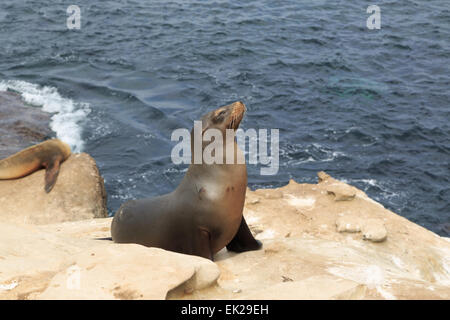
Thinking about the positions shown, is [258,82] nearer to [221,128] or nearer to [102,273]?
[221,128]

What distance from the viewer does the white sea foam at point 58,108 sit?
564 inches

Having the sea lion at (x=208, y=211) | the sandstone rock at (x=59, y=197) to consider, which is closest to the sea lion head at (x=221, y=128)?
the sea lion at (x=208, y=211)

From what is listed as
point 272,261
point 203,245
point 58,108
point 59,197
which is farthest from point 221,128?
point 58,108

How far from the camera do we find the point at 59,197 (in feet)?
31.8

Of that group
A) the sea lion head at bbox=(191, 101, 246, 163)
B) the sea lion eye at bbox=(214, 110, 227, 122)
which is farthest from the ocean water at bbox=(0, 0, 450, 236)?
the sea lion eye at bbox=(214, 110, 227, 122)

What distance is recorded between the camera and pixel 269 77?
1698 cm

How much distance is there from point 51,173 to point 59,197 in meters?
0.64

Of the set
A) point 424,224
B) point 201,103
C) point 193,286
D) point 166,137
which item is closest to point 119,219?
point 193,286

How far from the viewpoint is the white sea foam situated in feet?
47.0

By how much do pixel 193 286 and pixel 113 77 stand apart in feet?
47.2

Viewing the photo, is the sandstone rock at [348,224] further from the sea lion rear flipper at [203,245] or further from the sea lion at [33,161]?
the sea lion at [33,161]
